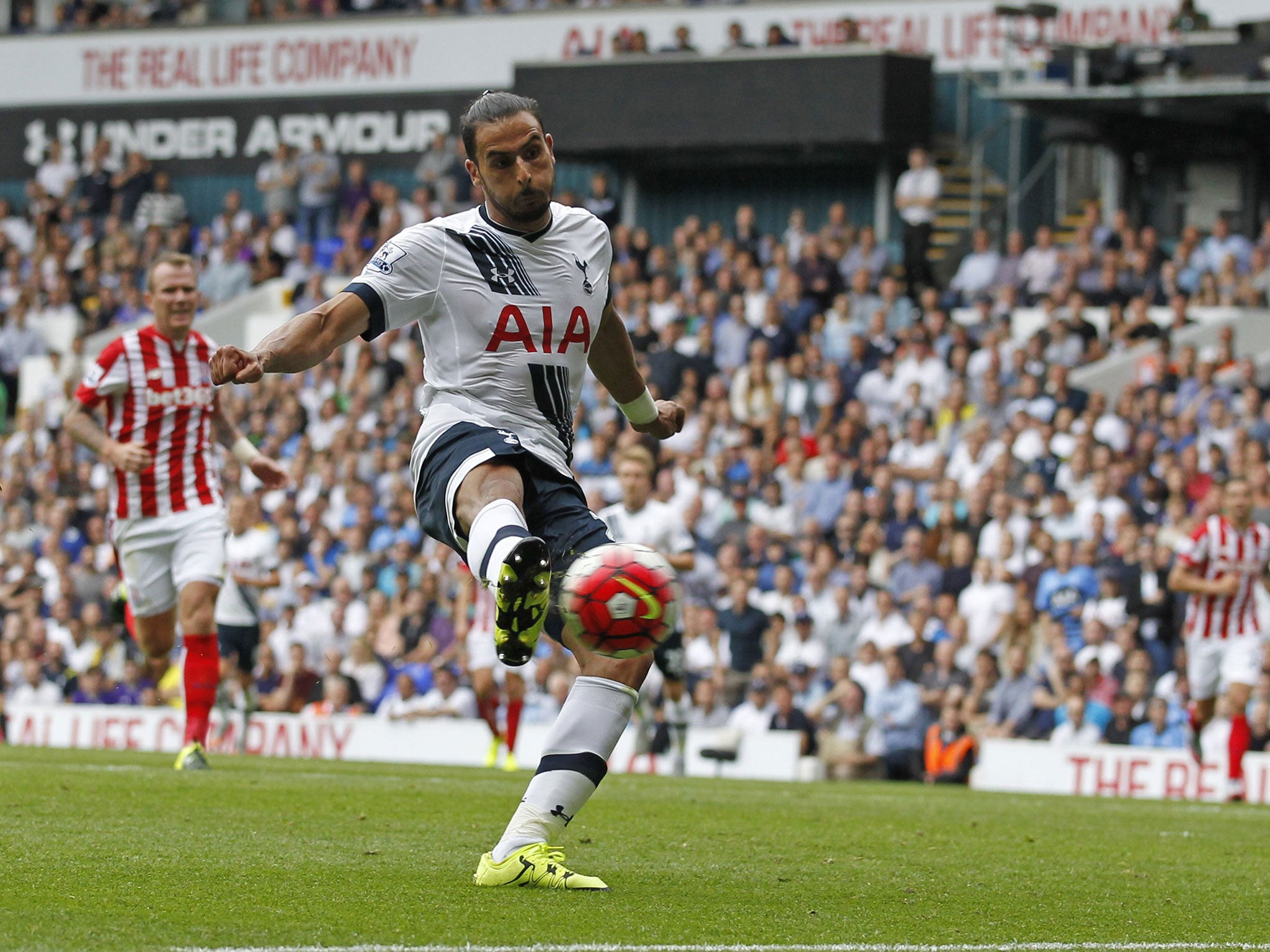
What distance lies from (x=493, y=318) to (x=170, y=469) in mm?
5248

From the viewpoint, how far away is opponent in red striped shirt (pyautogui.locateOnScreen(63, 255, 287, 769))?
10.9m

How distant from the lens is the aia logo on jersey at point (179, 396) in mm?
11039

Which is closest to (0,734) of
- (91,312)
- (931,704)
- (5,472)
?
(5,472)

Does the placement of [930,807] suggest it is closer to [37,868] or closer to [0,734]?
[37,868]

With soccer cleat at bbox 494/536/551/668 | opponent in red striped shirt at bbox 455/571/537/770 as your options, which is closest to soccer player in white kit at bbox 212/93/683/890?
soccer cleat at bbox 494/536/551/668

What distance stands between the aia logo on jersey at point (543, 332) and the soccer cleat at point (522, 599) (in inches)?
37.8

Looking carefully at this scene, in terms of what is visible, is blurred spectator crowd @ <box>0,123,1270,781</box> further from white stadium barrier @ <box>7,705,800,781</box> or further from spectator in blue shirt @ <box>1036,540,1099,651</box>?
white stadium barrier @ <box>7,705,800,781</box>

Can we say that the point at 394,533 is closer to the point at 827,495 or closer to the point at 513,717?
the point at 827,495

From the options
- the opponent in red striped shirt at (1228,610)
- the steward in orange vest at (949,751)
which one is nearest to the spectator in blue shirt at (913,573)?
the steward in orange vest at (949,751)

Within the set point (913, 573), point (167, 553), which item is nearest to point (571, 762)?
point (167, 553)

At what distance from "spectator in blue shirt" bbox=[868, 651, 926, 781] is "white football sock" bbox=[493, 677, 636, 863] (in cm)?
1113

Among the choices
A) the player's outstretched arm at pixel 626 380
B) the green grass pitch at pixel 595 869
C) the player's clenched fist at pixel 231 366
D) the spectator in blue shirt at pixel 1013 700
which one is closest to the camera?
the green grass pitch at pixel 595 869

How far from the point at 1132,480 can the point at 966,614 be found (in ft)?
6.38

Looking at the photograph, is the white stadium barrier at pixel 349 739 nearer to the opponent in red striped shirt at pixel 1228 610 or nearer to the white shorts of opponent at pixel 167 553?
the opponent in red striped shirt at pixel 1228 610
